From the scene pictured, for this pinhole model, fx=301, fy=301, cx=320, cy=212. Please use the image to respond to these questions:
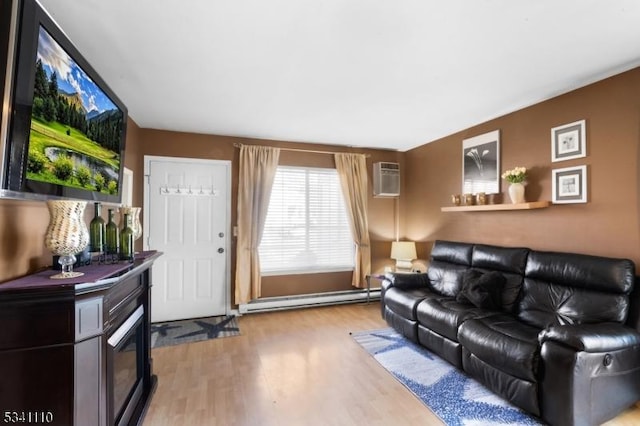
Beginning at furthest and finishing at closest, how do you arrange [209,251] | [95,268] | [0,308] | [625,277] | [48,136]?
[209,251] < [625,277] < [95,268] < [48,136] < [0,308]

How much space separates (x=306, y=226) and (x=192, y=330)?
80.6 inches

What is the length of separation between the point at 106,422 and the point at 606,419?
9.59 feet

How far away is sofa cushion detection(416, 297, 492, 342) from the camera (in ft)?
8.52

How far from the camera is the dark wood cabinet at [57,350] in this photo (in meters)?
1.17

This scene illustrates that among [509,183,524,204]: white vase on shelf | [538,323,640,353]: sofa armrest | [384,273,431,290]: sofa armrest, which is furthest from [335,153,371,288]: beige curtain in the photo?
[538,323,640,353]: sofa armrest

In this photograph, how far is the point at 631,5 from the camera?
1639 millimetres

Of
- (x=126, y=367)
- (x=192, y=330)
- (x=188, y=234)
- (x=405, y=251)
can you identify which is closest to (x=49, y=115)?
(x=126, y=367)

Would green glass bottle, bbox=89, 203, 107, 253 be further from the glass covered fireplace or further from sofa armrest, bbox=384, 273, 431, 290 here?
sofa armrest, bbox=384, 273, 431, 290

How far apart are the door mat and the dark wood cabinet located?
1941mm

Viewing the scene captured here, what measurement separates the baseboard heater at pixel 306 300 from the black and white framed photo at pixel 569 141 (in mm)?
3063

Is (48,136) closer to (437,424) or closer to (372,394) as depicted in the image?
(372,394)

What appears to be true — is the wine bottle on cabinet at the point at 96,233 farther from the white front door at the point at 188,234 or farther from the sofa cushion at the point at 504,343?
the sofa cushion at the point at 504,343

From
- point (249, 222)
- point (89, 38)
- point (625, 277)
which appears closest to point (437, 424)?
→ point (625, 277)

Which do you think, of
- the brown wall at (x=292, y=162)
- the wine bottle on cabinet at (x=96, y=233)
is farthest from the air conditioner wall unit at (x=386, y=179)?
the wine bottle on cabinet at (x=96, y=233)
